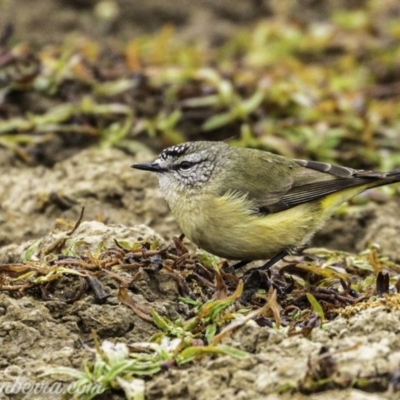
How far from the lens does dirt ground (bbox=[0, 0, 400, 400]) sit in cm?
472

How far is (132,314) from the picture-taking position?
5.55 metres

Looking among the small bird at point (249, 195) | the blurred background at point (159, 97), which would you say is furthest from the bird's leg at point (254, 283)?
the blurred background at point (159, 97)

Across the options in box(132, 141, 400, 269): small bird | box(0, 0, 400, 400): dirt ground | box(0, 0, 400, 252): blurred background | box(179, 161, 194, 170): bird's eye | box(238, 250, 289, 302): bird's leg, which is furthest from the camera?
box(0, 0, 400, 252): blurred background

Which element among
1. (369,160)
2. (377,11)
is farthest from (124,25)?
(369,160)

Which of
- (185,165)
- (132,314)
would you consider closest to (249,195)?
(185,165)

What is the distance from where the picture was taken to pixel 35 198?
27.7 feet

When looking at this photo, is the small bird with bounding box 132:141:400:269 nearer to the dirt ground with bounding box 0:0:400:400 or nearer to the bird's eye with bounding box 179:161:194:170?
the bird's eye with bounding box 179:161:194:170

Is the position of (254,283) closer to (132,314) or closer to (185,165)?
(132,314)

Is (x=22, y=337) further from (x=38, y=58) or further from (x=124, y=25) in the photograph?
(x=124, y=25)

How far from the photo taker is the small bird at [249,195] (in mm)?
6539

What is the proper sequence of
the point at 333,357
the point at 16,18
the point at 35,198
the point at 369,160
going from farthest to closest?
the point at 16,18 < the point at 369,160 < the point at 35,198 < the point at 333,357

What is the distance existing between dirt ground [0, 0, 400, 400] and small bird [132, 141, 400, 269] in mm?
454

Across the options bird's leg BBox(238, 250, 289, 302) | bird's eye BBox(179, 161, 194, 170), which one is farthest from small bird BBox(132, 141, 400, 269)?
bird's leg BBox(238, 250, 289, 302)

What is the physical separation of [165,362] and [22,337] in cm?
98
